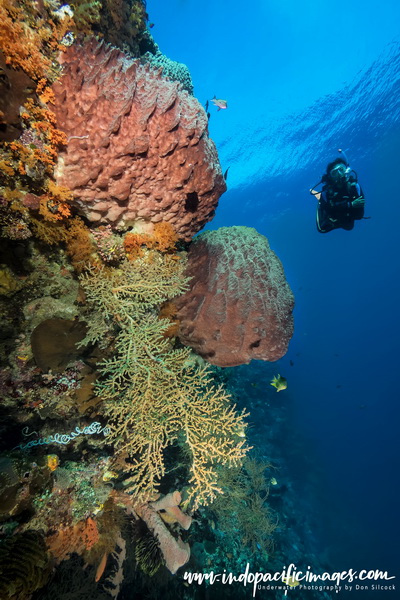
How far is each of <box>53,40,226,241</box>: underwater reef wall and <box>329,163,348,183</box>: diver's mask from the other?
259 inches

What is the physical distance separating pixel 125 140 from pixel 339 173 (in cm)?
789

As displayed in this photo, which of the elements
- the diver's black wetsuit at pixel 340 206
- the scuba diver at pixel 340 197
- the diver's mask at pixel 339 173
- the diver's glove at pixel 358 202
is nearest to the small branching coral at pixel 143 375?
the scuba diver at pixel 340 197

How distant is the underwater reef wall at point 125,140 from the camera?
2.68 metres

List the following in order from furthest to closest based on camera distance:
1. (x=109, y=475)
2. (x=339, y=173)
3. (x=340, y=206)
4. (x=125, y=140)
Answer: (x=340, y=206) → (x=339, y=173) → (x=109, y=475) → (x=125, y=140)

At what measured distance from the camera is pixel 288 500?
1569 centimetres

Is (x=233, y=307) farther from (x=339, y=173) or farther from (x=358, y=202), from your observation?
(x=339, y=173)

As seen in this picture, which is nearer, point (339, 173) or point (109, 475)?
point (109, 475)

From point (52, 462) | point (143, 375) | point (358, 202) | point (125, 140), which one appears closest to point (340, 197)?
point (358, 202)

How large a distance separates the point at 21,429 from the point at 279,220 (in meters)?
73.0

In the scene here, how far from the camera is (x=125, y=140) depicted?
280 cm

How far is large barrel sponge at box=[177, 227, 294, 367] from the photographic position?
4.13 m

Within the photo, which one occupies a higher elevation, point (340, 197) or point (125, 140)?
point (340, 197)

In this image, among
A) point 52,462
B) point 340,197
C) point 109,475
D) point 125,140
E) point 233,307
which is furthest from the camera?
point 340,197

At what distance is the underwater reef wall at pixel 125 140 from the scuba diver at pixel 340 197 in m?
6.13
